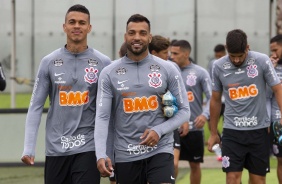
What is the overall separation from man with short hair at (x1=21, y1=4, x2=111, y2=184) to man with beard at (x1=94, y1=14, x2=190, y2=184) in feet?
0.87

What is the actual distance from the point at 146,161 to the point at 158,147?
16cm

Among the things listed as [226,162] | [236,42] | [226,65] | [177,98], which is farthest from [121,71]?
[226,162]

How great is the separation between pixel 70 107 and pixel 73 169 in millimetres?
547

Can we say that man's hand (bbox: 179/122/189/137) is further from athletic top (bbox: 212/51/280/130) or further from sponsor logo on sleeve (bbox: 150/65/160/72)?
sponsor logo on sleeve (bbox: 150/65/160/72)

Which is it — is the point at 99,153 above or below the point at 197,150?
above

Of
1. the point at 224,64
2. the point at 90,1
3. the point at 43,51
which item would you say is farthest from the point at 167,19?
the point at 224,64

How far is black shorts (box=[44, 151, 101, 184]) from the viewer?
8.36 m

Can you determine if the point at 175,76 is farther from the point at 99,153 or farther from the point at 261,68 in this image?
the point at 261,68

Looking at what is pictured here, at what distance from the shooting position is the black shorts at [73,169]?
27.4 ft

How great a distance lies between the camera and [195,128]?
42.9 ft

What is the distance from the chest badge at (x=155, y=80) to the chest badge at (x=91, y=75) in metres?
0.56

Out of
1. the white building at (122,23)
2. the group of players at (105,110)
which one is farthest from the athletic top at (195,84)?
the white building at (122,23)

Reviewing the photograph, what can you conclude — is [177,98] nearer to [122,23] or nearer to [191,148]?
[191,148]

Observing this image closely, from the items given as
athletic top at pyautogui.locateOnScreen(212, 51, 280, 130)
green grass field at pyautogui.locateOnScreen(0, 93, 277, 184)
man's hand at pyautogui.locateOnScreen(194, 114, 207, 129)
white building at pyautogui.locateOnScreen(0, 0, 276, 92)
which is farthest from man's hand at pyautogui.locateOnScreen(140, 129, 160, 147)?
white building at pyautogui.locateOnScreen(0, 0, 276, 92)
